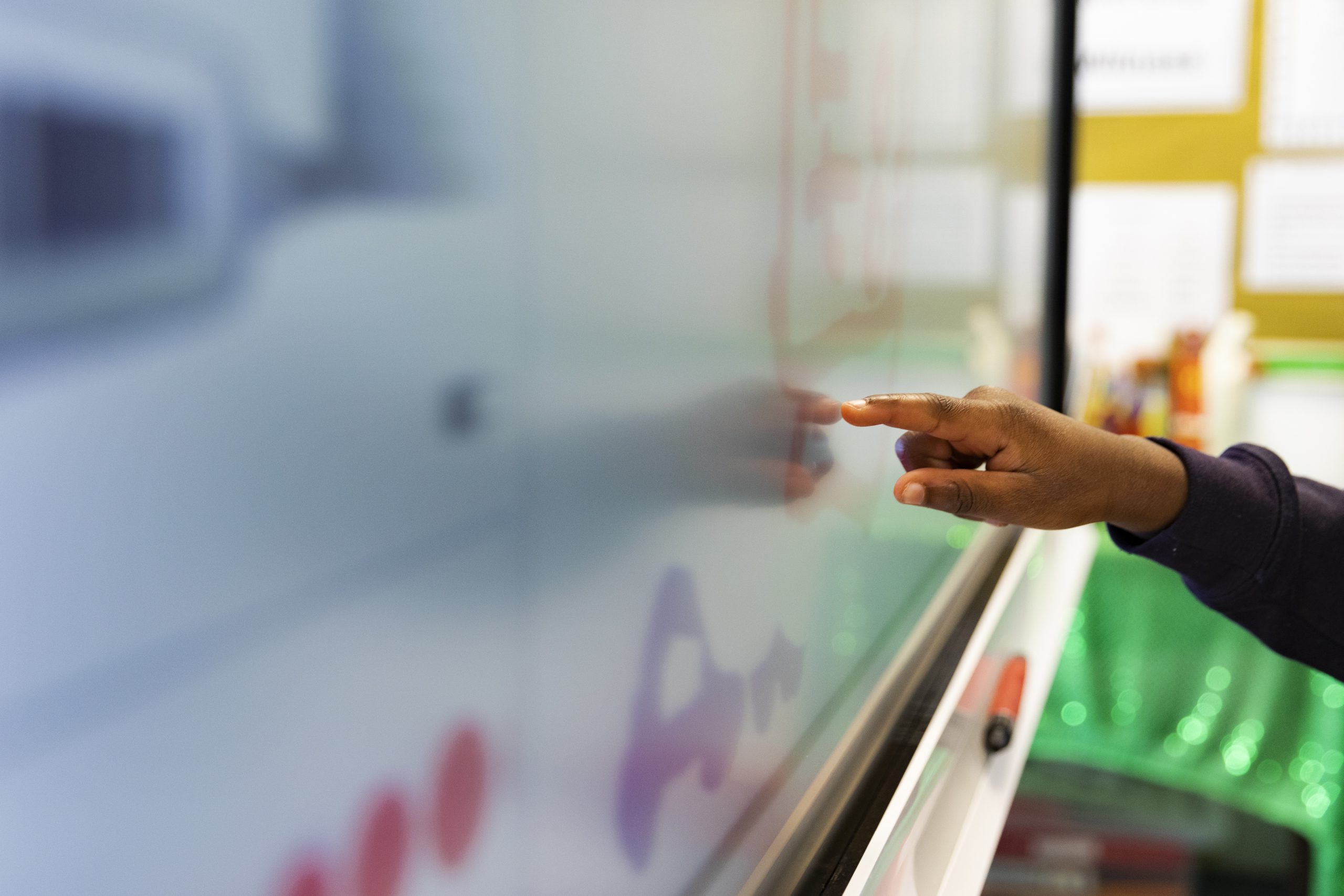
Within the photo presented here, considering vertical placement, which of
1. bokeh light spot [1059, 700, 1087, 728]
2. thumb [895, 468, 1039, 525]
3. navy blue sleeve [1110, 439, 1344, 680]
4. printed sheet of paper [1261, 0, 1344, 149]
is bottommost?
bokeh light spot [1059, 700, 1087, 728]

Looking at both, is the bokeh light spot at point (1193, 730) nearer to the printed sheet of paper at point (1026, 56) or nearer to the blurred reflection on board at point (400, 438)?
the printed sheet of paper at point (1026, 56)

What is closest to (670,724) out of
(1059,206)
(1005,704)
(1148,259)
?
(1005,704)

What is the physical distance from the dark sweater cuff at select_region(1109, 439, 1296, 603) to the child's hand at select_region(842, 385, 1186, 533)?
2 centimetres

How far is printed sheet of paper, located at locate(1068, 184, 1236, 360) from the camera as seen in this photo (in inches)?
77.0

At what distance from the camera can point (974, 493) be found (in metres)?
0.51

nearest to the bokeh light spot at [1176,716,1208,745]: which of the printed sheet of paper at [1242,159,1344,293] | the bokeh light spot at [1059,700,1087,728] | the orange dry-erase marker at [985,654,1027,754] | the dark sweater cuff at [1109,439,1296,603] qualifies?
the bokeh light spot at [1059,700,1087,728]

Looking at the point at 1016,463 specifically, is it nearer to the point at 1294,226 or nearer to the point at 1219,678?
the point at 1219,678

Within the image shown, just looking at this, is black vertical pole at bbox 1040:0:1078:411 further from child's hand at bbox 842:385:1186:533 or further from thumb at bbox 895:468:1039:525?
thumb at bbox 895:468:1039:525

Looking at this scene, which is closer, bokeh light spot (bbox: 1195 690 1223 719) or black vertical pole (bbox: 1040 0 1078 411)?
black vertical pole (bbox: 1040 0 1078 411)

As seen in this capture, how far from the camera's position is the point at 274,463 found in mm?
214

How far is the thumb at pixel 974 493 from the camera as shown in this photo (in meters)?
0.48

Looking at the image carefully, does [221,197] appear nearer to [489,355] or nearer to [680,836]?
[489,355]

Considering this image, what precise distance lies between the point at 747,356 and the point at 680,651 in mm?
120

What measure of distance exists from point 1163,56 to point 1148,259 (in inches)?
14.0
